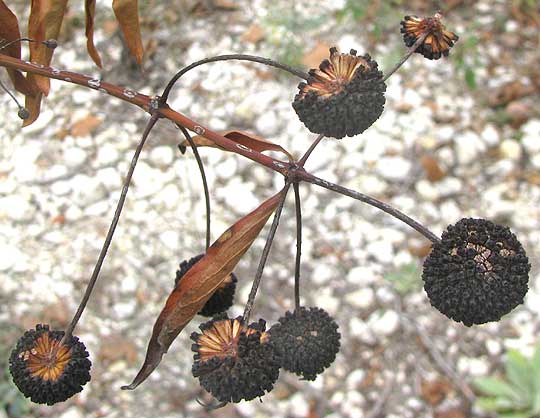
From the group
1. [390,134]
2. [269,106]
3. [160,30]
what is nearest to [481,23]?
[390,134]

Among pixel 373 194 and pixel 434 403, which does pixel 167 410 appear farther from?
pixel 373 194

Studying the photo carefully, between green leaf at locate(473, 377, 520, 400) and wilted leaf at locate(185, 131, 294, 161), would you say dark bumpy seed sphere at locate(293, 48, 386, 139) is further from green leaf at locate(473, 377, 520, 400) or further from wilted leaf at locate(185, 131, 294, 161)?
green leaf at locate(473, 377, 520, 400)

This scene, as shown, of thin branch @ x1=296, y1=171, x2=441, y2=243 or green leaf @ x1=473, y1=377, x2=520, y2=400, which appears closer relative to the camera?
thin branch @ x1=296, y1=171, x2=441, y2=243

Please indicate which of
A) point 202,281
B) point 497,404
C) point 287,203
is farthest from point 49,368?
point 287,203

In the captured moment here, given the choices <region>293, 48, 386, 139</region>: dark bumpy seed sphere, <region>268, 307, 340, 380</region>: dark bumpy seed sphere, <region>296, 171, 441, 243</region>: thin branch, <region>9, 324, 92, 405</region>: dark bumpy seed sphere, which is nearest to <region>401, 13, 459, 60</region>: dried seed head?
<region>293, 48, 386, 139</region>: dark bumpy seed sphere

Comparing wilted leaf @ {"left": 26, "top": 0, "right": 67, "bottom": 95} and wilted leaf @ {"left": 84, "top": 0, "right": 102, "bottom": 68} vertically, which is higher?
wilted leaf @ {"left": 84, "top": 0, "right": 102, "bottom": 68}

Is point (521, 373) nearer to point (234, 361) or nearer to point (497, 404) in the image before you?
point (497, 404)

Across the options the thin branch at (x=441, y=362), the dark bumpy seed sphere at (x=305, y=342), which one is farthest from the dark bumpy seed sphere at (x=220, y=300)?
the thin branch at (x=441, y=362)

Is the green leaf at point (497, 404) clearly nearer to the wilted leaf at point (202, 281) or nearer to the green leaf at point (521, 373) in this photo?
the green leaf at point (521, 373)
